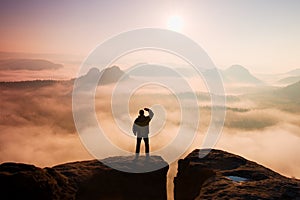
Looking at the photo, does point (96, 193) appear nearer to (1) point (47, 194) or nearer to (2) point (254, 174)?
(1) point (47, 194)

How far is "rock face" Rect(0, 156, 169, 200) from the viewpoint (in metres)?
14.4

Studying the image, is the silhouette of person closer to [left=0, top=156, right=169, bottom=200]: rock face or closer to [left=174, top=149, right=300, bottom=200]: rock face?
[left=0, top=156, right=169, bottom=200]: rock face

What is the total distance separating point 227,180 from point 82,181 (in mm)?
7412

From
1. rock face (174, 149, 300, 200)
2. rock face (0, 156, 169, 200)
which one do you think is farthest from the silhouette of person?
rock face (174, 149, 300, 200)

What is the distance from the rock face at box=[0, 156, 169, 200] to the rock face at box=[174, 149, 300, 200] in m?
1.55

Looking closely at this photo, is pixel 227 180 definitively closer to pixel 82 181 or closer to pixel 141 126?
pixel 141 126

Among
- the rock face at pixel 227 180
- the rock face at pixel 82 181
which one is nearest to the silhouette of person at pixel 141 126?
the rock face at pixel 82 181

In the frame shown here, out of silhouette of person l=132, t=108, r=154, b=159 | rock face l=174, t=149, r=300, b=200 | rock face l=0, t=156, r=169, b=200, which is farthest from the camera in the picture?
silhouette of person l=132, t=108, r=154, b=159

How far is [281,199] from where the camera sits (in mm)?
12766

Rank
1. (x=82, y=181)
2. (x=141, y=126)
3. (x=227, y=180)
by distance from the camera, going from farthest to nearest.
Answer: (x=141, y=126)
(x=82, y=181)
(x=227, y=180)

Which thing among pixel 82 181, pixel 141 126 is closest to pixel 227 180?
pixel 141 126

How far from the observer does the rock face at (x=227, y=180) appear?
1340cm

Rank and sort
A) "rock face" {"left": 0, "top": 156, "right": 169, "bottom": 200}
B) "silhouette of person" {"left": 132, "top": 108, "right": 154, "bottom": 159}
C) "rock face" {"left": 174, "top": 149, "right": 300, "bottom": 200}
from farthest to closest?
"silhouette of person" {"left": 132, "top": 108, "right": 154, "bottom": 159}, "rock face" {"left": 0, "top": 156, "right": 169, "bottom": 200}, "rock face" {"left": 174, "top": 149, "right": 300, "bottom": 200}

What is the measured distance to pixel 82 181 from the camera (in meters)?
16.9
